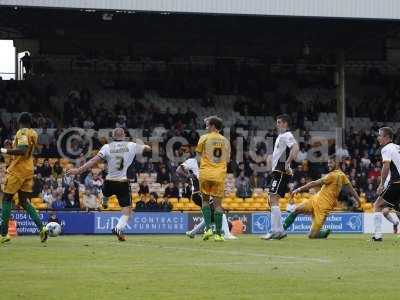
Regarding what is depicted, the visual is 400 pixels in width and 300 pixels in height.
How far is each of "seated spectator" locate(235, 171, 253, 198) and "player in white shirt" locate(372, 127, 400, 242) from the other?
1678 cm

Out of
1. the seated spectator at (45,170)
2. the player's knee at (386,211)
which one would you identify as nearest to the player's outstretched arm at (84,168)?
the player's knee at (386,211)

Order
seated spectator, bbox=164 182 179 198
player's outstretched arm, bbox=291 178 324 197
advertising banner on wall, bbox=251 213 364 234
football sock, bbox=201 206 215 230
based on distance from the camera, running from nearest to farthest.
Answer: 1. football sock, bbox=201 206 215 230
2. player's outstretched arm, bbox=291 178 324 197
3. advertising banner on wall, bbox=251 213 364 234
4. seated spectator, bbox=164 182 179 198

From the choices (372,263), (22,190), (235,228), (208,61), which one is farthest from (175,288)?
(208,61)

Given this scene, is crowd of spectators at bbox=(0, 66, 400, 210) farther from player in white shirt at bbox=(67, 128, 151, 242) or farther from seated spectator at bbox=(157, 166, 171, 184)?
player in white shirt at bbox=(67, 128, 151, 242)

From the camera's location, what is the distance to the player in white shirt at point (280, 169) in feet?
65.4

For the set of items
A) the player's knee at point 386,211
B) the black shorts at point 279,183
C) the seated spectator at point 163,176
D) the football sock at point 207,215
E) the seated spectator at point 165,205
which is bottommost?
the seated spectator at point 165,205

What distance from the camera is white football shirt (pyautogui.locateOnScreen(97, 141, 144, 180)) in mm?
19312

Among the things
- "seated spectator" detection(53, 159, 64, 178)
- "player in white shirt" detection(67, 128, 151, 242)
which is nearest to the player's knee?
"player in white shirt" detection(67, 128, 151, 242)

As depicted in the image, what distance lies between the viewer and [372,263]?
551 inches

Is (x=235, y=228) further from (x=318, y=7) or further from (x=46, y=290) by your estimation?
(x=46, y=290)

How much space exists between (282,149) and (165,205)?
49.3 feet

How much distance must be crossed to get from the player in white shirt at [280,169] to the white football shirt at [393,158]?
5.53 feet

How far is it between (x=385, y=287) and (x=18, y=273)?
4134 mm

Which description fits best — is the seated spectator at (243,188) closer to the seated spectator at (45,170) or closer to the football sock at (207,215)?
the seated spectator at (45,170)
